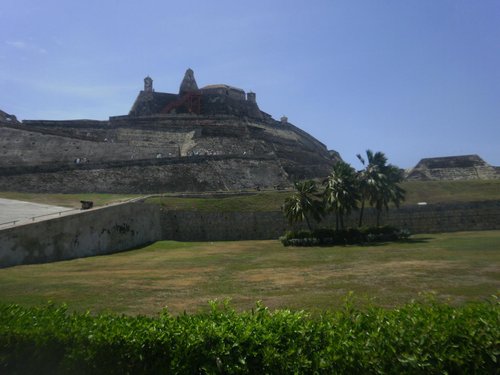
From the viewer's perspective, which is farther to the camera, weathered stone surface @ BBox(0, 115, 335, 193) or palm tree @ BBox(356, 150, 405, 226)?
weathered stone surface @ BBox(0, 115, 335, 193)

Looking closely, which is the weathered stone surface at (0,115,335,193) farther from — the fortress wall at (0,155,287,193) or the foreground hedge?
the foreground hedge

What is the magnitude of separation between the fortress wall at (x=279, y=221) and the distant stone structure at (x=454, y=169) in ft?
55.2

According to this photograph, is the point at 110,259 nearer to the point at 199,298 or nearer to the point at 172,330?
the point at 199,298

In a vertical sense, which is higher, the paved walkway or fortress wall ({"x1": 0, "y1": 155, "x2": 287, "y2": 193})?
fortress wall ({"x1": 0, "y1": 155, "x2": 287, "y2": 193})

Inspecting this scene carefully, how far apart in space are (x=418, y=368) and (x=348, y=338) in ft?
2.33

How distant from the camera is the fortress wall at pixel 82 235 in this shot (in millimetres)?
19578

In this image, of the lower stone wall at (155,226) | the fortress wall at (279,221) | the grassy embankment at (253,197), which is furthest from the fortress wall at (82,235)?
the grassy embankment at (253,197)

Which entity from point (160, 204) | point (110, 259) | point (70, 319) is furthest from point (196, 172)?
point (70, 319)

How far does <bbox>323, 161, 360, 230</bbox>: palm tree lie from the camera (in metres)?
29.5

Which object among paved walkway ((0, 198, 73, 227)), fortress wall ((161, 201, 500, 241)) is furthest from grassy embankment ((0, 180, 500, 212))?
paved walkway ((0, 198, 73, 227))

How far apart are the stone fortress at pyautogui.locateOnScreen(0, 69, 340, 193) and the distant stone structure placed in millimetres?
10617

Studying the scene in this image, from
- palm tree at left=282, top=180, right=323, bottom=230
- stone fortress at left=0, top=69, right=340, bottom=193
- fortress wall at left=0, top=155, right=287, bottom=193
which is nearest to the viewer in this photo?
palm tree at left=282, top=180, right=323, bottom=230

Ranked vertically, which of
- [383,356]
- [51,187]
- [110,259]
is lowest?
[110,259]

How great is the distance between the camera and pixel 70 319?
18.9ft
